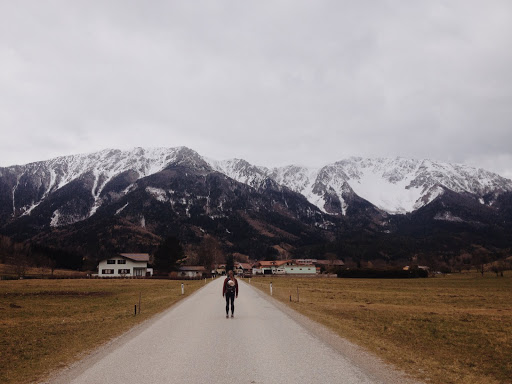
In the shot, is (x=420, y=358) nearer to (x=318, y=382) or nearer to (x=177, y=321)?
(x=318, y=382)

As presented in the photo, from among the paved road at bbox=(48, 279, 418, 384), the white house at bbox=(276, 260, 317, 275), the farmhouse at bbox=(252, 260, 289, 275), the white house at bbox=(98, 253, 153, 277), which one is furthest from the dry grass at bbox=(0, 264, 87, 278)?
the farmhouse at bbox=(252, 260, 289, 275)

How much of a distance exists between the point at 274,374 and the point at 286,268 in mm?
167493

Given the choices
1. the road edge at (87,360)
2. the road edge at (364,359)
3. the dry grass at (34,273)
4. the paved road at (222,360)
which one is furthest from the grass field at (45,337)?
the dry grass at (34,273)

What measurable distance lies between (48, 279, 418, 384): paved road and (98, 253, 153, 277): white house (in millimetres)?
112616

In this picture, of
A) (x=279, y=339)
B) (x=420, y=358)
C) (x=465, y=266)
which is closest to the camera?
(x=420, y=358)

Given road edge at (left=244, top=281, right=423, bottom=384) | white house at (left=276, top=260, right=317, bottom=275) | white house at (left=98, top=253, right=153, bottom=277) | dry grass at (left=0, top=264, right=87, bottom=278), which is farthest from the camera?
white house at (left=276, top=260, right=317, bottom=275)

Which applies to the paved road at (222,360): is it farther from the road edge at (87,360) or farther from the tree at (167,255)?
the tree at (167,255)

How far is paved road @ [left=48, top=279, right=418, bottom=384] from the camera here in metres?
8.50

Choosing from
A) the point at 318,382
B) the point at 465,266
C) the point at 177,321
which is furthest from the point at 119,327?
the point at 465,266

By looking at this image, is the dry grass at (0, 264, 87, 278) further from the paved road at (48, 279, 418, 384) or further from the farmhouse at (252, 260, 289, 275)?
the farmhouse at (252, 260, 289, 275)

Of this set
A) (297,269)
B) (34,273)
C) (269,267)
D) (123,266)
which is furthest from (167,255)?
(269,267)

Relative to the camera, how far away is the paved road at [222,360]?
27.9 ft

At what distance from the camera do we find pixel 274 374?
8727 mm

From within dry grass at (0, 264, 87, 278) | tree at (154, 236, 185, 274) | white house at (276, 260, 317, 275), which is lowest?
white house at (276, 260, 317, 275)
